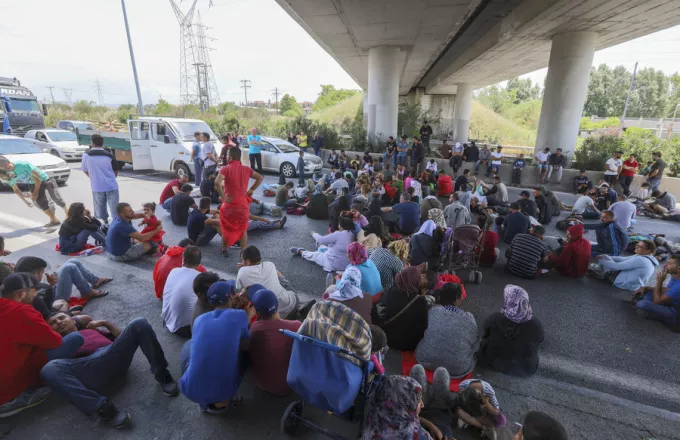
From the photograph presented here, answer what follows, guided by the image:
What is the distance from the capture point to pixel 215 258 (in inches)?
247

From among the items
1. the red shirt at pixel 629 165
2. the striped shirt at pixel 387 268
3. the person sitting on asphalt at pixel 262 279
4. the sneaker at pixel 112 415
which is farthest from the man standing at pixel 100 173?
the red shirt at pixel 629 165

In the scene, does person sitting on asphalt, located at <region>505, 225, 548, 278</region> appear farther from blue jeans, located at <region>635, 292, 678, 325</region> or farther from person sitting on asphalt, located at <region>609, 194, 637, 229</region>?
person sitting on asphalt, located at <region>609, 194, 637, 229</region>

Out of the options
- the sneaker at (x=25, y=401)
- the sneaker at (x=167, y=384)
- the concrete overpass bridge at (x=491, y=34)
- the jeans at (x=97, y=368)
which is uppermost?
the concrete overpass bridge at (x=491, y=34)

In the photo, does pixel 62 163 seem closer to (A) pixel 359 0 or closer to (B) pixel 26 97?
(A) pixel 359 0

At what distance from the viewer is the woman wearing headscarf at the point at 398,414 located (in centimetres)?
228

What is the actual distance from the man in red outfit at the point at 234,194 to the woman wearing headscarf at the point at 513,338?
4.10m

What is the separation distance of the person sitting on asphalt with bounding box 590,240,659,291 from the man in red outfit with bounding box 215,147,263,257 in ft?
19.9

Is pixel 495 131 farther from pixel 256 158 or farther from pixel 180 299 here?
pixel 180 299

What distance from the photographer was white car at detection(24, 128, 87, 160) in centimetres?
1600

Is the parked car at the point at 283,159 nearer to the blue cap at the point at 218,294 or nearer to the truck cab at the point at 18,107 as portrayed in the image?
the blue cap at the point at 218,294

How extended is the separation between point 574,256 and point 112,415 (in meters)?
6.57

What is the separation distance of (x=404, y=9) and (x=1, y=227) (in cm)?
1220

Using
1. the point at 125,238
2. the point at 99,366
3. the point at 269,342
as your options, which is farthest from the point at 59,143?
the point at 269,342

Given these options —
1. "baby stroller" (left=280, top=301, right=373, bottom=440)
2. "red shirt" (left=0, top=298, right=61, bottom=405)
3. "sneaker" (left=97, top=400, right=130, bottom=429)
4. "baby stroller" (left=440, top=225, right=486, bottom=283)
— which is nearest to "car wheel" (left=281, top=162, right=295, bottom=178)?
"baby stroller" (left=440, top=225, right=486, bottom=283)
